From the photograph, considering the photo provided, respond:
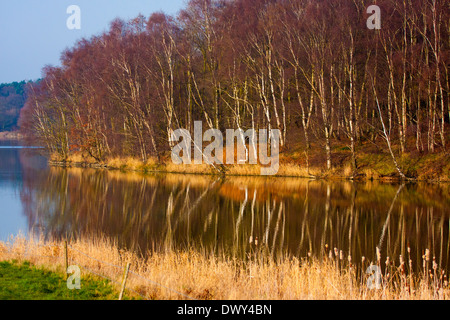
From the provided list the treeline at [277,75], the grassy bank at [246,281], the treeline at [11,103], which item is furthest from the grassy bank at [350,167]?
the treeline at [11,103]

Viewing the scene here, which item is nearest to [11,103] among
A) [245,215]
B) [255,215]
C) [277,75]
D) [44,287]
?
[277,75]

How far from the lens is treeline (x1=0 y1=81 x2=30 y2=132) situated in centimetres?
12581

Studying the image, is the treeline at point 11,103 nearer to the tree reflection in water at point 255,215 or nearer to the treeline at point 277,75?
the treeline at point 277,75

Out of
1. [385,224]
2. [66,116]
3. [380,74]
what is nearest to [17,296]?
[385,224]

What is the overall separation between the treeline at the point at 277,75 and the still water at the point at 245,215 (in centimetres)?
541

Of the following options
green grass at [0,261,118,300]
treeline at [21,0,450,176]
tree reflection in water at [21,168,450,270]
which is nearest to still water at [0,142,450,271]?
tree reflection in water at [21,168,450,270]

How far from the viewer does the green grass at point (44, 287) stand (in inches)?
289

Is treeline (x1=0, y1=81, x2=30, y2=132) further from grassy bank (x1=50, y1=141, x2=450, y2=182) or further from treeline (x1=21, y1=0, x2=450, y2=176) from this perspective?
grassy bank (x1=50, y1=141, x2=450, y2=182)

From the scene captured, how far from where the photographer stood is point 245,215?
17875mm

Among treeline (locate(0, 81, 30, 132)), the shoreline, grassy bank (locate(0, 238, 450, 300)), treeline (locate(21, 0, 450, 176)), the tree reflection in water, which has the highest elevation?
treeline (locate(0, 81, 30, 132))

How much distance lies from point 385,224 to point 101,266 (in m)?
10.1

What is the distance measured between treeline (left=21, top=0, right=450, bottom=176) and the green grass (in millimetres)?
20535

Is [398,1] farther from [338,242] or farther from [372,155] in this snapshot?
[338,242]

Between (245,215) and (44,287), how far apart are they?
35.2 feet
